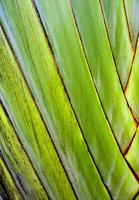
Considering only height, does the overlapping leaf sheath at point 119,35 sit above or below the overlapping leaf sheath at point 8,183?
above

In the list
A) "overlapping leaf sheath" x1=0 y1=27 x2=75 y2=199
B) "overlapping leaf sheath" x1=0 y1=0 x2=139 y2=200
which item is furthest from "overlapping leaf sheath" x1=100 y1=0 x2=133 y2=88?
"overlapping leaf sheath" x1=0 y1=27 x2=75 y2=199

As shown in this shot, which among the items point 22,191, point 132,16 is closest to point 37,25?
point 132,16

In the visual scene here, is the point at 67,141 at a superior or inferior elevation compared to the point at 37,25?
inferior

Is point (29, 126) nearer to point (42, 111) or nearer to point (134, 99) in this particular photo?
point (42, 111)

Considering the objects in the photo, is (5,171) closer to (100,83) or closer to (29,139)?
(29,139)

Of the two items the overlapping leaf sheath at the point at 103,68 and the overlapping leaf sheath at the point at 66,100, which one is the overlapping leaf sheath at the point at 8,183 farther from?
the overlapping leaf sheath at the point at 103,68

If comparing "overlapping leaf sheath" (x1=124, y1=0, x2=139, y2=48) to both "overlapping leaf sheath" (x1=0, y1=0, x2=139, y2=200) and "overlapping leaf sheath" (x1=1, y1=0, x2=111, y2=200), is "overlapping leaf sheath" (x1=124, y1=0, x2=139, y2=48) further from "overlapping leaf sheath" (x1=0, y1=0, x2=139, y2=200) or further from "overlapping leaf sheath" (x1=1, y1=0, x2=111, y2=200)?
"overlapping leaf sheath" (x1=1, y1=0, x2=111, y2=200)

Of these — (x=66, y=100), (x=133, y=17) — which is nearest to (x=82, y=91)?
(x=66, y=100)

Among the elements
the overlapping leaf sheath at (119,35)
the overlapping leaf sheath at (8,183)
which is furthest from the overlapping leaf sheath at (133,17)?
the overlapping leaf sheath at (8,183)
